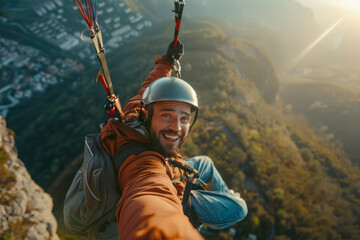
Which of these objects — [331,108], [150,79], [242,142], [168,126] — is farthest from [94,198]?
[331,108]

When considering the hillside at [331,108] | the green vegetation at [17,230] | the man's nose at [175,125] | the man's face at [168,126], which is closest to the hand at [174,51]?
the man's face at [168,126]

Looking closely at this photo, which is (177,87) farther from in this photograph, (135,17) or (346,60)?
(346,60)

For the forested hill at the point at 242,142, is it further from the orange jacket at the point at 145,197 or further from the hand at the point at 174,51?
the orange jacket at the point at 145,197

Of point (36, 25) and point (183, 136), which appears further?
point (36, 25)

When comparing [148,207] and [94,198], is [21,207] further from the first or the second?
[148,207]

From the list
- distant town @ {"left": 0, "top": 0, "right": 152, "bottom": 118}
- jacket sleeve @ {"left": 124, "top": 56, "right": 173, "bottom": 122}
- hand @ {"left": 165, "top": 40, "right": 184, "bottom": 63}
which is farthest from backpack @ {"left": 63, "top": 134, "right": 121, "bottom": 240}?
distant town @ {"left": 0, "top": 0, "right": 152, "bottom": 118}

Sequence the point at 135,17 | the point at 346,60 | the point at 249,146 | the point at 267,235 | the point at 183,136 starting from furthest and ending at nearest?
the point at 346,60 < the point at 135,17 < the point at 249,146 < the point at 267,235 < the point at 183,136

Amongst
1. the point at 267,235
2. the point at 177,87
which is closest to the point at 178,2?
the point at 177,87
